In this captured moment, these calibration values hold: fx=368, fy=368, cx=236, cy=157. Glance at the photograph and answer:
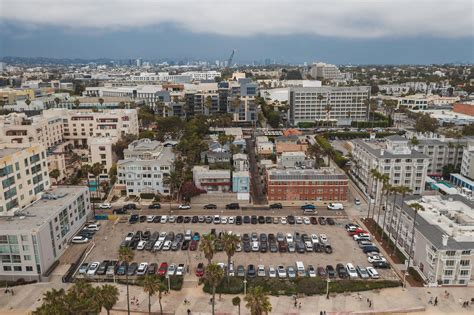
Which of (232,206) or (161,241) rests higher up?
(232,206)

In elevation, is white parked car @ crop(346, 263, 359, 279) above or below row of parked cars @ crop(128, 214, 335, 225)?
below

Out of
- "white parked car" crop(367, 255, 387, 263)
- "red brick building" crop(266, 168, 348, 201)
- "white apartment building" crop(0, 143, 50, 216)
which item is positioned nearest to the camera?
"white parked car" crop(367, 255, 387, 263)

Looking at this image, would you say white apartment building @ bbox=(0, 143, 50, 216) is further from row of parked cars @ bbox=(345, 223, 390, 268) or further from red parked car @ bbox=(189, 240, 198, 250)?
row of parked cars @ bbox=(345, 223, 390, 268)

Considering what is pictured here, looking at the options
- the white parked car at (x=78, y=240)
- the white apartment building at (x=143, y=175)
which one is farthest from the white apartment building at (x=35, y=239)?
the white apartment building at (x=143, y=175)

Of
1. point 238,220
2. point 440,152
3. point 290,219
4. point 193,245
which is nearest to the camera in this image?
point 193,245

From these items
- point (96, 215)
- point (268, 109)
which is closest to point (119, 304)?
point (96, 215)

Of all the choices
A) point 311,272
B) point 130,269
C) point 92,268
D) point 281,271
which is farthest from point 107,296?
point 311,272

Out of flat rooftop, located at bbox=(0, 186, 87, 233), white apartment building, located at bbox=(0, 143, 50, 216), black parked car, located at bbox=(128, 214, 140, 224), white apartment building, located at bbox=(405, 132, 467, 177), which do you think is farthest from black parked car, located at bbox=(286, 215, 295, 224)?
white apartment building, located at bbox=(0, 143, 50, 216)

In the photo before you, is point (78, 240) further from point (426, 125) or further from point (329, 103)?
point (329, 103)
